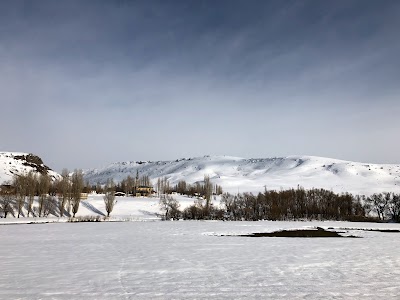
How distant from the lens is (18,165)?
105188 mm

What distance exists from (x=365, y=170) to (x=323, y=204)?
127m

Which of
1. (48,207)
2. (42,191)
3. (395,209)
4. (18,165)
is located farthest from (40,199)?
(395,209)

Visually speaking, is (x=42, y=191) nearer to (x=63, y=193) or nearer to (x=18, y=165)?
(x=63, y=193)

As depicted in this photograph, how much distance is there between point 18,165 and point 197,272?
10776 cm

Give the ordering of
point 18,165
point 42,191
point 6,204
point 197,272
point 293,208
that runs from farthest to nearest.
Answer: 1. point 18,165
2. point 293,208
3. point 42,191
4. point 6,204
5. point 197,272

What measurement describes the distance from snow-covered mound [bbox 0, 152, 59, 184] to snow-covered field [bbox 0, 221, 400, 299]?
3109 inches

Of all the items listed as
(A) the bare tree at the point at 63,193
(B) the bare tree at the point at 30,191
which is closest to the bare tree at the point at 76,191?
(A) the bare tree at the point at 63,193

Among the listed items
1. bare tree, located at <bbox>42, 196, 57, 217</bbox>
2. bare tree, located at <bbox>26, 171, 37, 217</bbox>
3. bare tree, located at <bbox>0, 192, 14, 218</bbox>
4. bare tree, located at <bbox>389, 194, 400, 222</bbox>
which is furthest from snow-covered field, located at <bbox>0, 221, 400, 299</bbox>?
bare tree, located at <bbox>389, 194, 400, 222</bbox>

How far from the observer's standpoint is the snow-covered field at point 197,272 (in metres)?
11.4

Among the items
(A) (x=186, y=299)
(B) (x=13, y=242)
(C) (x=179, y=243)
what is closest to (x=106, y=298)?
(A) (x=186, y=299)

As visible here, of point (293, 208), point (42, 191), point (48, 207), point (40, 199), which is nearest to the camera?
point (40, 199)

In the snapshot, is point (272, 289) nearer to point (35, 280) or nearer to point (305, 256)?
point (305, 256)

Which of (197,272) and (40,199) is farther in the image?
(40,199)

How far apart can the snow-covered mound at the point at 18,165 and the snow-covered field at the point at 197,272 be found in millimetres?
78981
